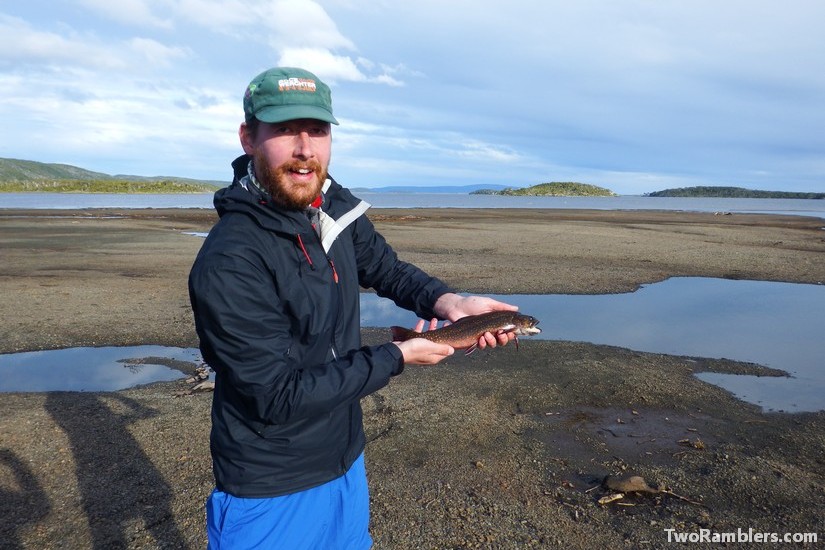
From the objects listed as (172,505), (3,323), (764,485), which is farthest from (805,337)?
(3,323)

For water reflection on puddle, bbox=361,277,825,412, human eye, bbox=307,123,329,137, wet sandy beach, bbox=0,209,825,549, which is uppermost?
human eye, bbox=307,123,329,137

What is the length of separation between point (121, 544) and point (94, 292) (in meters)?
13.2

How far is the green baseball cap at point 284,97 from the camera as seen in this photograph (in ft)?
9.28

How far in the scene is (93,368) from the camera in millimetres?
10266

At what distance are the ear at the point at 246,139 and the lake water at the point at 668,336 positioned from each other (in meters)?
7.51

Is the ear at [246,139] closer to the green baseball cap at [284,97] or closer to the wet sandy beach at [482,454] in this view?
the green baseball cap at [284,97]

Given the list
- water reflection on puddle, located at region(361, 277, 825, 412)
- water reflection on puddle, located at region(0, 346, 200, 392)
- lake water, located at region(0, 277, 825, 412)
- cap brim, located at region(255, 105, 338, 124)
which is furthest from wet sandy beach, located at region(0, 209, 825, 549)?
cap brim, located at region(255, 105, 338, 124)

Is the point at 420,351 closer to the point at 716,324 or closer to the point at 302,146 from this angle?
the point at 302,146

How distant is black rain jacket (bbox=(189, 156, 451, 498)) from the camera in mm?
2639

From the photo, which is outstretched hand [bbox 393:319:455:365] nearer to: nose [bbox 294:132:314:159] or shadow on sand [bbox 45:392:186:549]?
nose [bbox 294:132:314:159]

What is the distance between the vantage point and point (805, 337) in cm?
1311

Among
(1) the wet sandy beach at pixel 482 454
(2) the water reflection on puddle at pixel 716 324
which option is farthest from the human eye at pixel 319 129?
(2) the water reflection on puddle at pixel 716 324

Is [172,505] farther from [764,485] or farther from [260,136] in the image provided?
[764,485]

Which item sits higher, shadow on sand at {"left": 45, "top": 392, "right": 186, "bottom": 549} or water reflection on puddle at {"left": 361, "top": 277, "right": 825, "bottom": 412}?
water reflection on puddle at {"left": 361, "top": 277, "right": 825, "bottom": 412}
